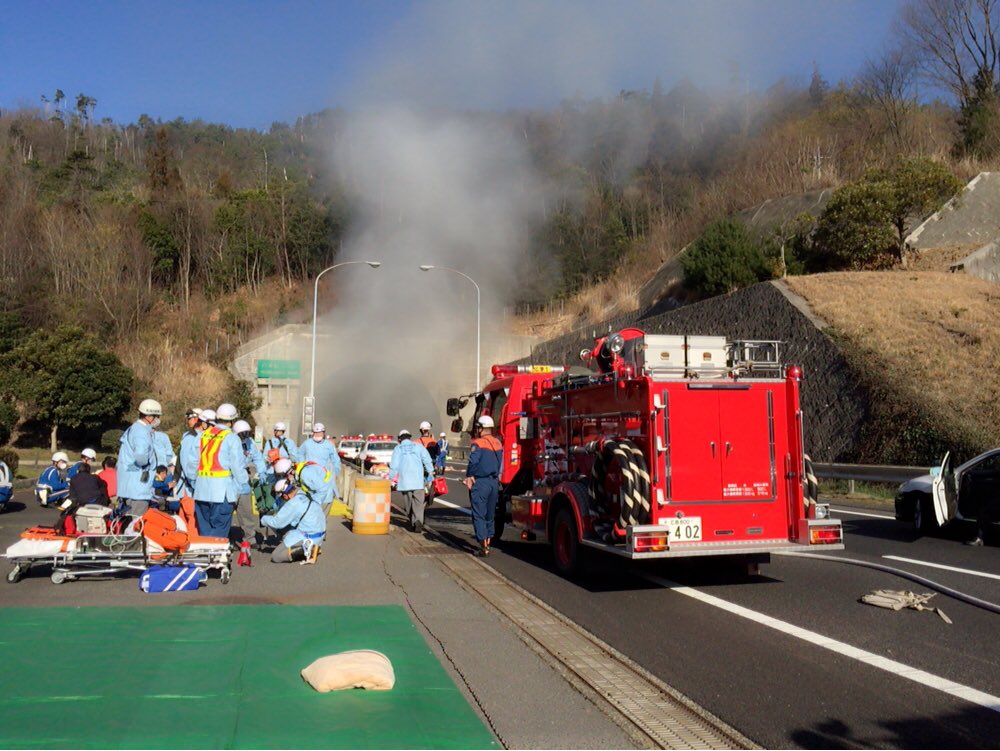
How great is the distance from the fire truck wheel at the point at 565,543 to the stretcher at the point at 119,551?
11.4 feet

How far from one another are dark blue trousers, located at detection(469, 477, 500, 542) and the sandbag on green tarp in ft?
11.8

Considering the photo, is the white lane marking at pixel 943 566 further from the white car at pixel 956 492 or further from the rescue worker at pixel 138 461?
the rescue worker at pixel 138 461

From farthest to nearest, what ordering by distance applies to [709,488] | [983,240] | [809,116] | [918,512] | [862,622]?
[809,116] → [983,240] → [918,512] → [709,488] → [862,622]

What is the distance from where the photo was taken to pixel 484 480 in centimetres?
1054

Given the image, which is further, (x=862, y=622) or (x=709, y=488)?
(x=709, y=488)

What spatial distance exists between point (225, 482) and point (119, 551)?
130cm

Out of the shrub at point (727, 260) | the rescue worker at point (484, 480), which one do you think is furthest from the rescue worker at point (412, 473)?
the shrub at point (727, 260)

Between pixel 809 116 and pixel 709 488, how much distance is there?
181 ft

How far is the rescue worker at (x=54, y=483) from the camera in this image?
15.2m

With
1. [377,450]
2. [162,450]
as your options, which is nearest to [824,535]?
[162,450]

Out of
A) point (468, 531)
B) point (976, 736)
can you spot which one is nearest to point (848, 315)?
point (468, 531)

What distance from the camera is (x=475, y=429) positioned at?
40.8 feet

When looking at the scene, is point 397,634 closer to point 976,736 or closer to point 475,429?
point 976,736

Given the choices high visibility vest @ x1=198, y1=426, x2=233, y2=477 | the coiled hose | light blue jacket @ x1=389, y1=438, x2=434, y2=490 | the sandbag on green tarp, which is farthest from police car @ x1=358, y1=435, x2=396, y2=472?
the sandbag on green tarp
